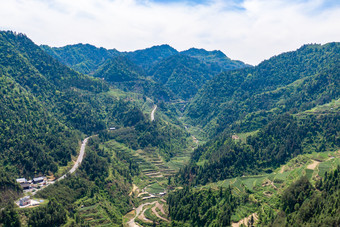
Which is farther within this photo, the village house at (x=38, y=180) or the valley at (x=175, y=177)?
the village house at (x=38, y=180)

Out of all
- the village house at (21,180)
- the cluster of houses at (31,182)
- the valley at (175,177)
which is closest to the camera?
the valley at (175,177)

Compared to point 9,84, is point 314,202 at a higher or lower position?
lower

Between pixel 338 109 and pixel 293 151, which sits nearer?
pixel 293 151

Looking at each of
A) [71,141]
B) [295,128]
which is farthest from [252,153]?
[71,141]

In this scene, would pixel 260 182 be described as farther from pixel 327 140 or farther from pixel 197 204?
pixel 327 140

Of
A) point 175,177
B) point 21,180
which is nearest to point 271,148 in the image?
point 175,177

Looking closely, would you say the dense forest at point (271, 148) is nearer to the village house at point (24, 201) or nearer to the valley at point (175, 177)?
the valley at point (175, 177)

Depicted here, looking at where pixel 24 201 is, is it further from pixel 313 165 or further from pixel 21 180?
pixel 313 165

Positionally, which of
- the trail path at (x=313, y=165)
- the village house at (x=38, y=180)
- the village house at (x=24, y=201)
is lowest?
the village house at (x=24, y=201)

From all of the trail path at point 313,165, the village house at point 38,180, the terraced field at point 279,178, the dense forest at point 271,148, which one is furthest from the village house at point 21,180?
the trail path at point 313,165
